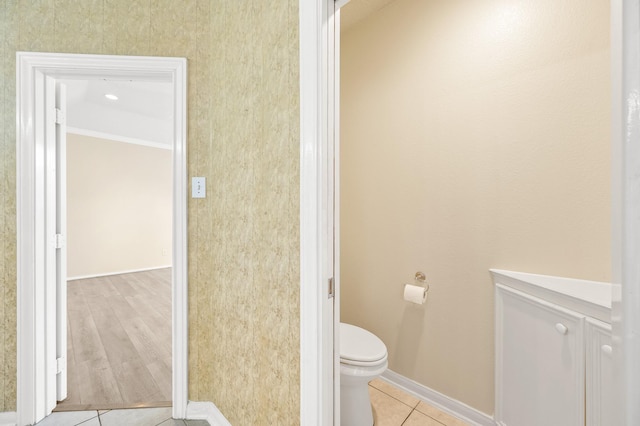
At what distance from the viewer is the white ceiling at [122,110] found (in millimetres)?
3533

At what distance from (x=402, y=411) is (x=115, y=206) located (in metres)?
5.75

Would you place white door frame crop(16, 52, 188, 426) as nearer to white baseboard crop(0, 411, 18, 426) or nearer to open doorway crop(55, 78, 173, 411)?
white baseboard crop(0, 411, 18, 426)

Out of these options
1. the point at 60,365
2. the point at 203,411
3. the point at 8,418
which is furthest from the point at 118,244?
the point at 203,411

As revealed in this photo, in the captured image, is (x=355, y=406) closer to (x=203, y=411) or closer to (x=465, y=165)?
(x=203, y=411)

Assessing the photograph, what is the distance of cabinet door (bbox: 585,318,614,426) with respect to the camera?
103 cm

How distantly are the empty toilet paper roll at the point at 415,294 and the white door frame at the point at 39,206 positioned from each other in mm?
1319

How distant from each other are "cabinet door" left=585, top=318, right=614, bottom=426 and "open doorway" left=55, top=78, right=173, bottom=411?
2087 mm

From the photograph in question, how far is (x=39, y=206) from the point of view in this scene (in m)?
1.60

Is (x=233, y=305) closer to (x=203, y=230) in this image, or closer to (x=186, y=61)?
(x=203, y=230)

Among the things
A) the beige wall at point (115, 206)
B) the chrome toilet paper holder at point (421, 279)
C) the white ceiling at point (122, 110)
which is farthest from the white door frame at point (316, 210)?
the beige wall at point (115, 206)

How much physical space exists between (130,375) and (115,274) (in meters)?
4.02

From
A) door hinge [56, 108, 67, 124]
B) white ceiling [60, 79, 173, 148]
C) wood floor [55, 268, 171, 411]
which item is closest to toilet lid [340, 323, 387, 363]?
wood floor [55, 268, 171, 411]

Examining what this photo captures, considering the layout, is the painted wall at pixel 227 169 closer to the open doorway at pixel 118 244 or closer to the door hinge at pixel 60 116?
the door hinge at pixel 60 116

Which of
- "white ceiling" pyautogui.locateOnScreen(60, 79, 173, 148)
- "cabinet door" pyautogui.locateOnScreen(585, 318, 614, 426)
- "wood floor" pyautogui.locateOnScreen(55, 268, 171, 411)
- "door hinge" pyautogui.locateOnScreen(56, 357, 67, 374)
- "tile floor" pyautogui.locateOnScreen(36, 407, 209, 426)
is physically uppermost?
"white ceiling" pyautogui.locateOnScreen(60, 79, 173, 148)
